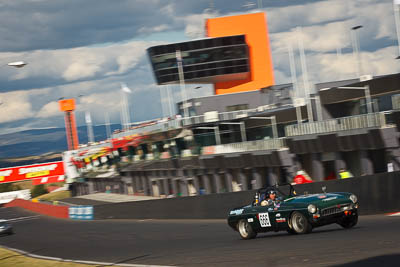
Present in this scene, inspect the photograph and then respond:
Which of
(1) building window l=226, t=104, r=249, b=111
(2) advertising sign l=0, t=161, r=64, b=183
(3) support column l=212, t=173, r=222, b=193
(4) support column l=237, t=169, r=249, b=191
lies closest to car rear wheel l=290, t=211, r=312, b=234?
(4) support column l=237, t=169, r=249, b=191

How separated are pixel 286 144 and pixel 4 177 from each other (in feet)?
278

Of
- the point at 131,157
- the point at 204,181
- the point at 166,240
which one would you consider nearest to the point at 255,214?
the point at 166,240

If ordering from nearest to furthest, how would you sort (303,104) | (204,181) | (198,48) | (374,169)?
(374,169)
(303,104)
(204,181)
(198,48)

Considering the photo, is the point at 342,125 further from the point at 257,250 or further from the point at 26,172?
the point at 26,172

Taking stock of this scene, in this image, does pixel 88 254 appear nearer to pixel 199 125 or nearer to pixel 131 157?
pixel 199 125

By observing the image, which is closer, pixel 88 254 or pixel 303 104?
pixel 88 254

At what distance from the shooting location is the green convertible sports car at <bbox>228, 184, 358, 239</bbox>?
1317cm

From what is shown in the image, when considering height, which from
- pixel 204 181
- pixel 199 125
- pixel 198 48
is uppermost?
pixel 198 48

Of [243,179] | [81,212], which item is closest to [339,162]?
[243,179]

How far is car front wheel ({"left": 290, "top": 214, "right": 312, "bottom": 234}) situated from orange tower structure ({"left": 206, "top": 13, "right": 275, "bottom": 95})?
5961 cm

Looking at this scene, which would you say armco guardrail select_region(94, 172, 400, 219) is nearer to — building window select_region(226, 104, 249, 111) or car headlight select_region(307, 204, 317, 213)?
car headlight select_region(307, 204, 317, 213)

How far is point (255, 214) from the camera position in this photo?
590 inches

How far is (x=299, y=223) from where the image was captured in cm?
1388

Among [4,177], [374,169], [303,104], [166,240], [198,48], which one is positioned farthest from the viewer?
[4,177]
